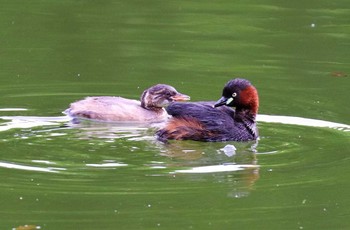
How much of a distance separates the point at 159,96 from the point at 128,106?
470mm

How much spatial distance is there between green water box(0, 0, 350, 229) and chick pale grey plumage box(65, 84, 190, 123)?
24cm

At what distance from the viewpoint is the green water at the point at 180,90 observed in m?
8.00

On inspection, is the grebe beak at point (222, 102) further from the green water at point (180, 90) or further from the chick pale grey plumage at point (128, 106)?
the chick pale grey plumage at point (128, 106)

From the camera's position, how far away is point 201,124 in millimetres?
10375

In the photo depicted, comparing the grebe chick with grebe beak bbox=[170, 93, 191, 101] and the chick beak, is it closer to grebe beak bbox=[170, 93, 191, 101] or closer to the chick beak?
the chick beak

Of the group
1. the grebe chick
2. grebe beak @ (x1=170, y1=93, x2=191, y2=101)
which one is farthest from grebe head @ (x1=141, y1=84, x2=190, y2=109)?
the grebe chick

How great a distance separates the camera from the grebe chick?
33.9 ft

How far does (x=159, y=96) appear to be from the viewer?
11.7m

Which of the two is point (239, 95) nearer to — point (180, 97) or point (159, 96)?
point (180, 97)

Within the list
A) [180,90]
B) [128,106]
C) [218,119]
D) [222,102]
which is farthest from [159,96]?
[218,119]

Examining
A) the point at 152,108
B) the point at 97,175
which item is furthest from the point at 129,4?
the point at 97,175

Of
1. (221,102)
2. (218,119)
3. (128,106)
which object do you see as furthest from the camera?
(128,106)

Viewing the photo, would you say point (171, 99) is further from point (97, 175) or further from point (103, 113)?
point (97, 175)

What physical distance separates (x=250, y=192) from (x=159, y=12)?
26.6 feet
